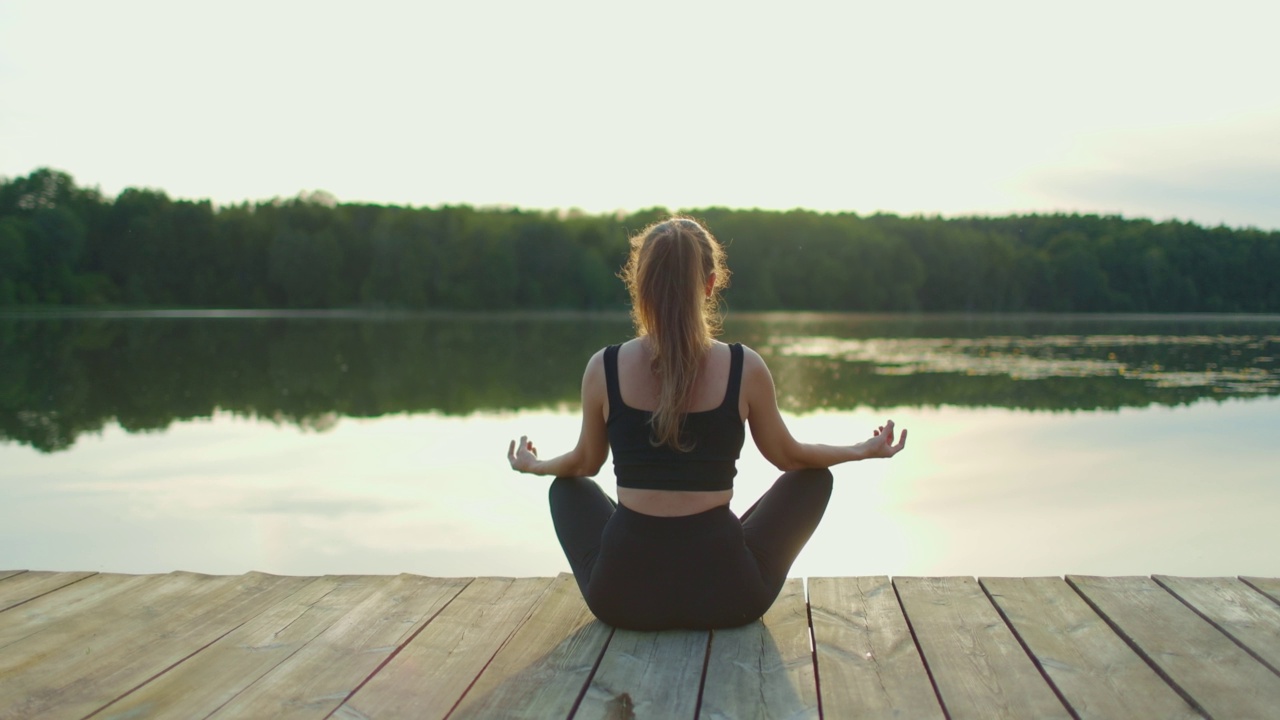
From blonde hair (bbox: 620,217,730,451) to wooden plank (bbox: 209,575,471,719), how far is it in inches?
30.1

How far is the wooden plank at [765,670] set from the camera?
76.7 inches

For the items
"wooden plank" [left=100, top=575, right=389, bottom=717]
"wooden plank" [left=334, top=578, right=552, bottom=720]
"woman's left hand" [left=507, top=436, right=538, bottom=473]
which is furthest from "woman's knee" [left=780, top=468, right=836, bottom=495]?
"wooden plank" [left=100, top=575, right=389, bottom=717]

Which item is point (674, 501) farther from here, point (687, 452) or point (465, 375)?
point (465, 375)

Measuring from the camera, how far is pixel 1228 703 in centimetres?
195

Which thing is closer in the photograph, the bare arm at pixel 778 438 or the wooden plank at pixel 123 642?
the wooden plank at pixel 123 642

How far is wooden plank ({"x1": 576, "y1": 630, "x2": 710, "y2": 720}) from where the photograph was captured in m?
1.94

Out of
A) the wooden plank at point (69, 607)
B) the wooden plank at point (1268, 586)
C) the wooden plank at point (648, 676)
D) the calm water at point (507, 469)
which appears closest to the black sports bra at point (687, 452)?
the wooden plank at point (648, 676)

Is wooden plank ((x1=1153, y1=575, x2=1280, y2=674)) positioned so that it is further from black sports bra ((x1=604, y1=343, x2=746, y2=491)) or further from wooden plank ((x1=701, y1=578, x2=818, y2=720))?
black sports bra ((x1=604, y1=343, x2=746, y2=491))

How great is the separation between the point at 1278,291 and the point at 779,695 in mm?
49301

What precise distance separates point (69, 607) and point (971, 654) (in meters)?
2.15

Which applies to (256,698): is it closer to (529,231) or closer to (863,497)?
(863,497)

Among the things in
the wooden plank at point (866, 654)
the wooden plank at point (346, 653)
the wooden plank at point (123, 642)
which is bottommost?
the wooden plank at point (123, 642)

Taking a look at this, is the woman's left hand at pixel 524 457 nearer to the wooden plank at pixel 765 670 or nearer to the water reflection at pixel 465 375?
the wooden plank at pixel 765 670

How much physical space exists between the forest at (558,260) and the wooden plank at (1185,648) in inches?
1620
